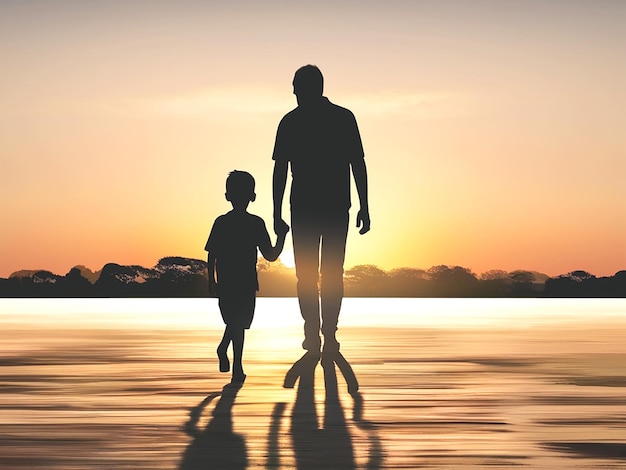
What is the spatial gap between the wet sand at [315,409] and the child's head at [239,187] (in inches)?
54.4

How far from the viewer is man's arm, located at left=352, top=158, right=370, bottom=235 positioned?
10.8 meters

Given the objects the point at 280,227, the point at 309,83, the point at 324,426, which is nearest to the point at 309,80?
the point at 309,83

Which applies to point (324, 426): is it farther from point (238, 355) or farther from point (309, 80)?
point (309, 80)

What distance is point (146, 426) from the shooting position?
6871 millimetres

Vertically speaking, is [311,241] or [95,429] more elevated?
[311,241]

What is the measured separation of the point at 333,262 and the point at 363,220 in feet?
1.46

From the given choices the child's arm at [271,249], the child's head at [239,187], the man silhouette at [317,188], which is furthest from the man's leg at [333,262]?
the child's head at [239,187]

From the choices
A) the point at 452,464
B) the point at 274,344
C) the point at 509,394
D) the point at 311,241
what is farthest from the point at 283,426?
the point at 274,344

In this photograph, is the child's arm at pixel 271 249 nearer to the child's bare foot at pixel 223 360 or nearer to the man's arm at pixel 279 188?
the man's arm at pixel 279 188

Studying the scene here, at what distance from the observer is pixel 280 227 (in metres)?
10.6

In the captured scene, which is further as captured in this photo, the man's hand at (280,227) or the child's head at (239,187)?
the man's hand at (280,227)

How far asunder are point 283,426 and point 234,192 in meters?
3.33

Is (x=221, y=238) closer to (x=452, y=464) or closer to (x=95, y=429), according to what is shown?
(x=95, y=429)

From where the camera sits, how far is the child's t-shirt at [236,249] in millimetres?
9867
